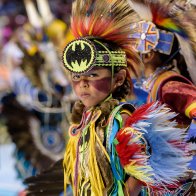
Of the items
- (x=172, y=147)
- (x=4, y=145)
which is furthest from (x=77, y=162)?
(x=4, y=145)

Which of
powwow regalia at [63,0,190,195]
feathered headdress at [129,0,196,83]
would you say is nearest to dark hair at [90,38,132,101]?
powwow regalia at [63,0,190,195]

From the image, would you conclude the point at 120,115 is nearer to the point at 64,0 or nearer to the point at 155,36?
the point at 155,36

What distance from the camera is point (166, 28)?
332cm

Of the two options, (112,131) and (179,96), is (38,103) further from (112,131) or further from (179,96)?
(112,131)

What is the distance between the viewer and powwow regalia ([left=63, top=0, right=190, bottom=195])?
7.54 feet

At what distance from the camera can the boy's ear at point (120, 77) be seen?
254cm

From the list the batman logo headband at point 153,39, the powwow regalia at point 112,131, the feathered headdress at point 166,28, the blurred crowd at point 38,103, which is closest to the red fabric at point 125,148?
the powwow regalia at point 112,131

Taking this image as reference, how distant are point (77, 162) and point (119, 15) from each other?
24.9 inches

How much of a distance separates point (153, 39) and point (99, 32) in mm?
818

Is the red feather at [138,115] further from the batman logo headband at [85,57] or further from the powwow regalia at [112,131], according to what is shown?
the batman logo headband at [85,57]

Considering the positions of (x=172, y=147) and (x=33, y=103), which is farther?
(x=33, y=103)

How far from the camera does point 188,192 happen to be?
301 centimetres

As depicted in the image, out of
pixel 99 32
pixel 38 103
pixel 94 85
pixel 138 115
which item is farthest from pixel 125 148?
pixel 38 103

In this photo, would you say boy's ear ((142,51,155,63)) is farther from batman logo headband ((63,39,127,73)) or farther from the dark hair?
batman logo headband ((63,39,127,73))
